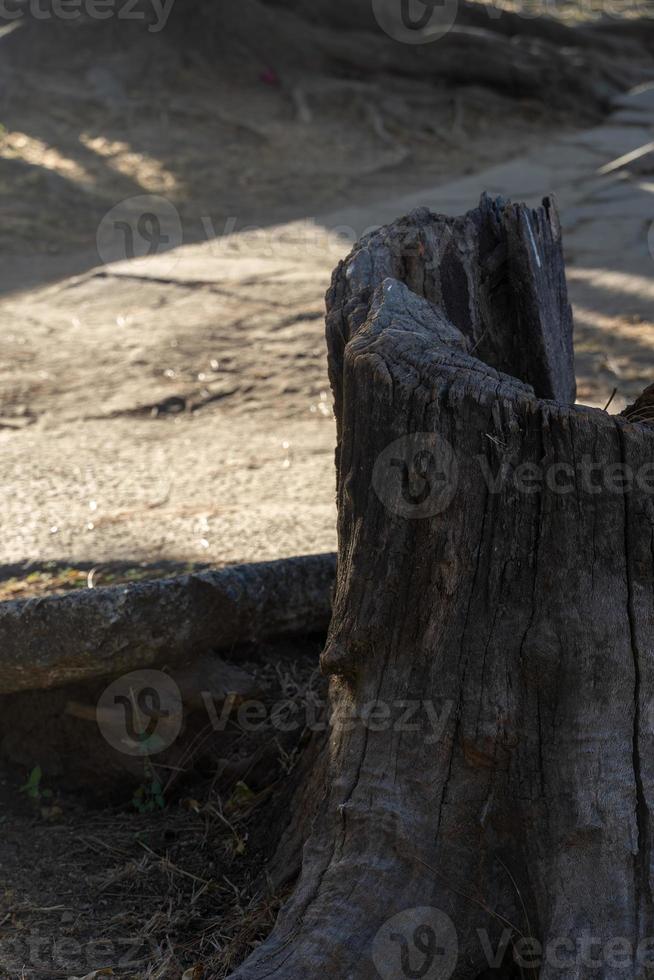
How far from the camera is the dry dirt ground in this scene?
2230mm

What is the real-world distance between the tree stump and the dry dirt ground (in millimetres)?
347

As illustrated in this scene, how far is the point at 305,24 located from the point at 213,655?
10.1m

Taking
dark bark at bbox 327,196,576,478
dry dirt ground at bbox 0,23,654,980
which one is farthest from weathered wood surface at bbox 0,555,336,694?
dark bark at bbox 327,196,576,478

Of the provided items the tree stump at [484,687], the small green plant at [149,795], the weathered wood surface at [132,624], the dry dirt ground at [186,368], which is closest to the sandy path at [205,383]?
the dry dirt ground at [186,368]

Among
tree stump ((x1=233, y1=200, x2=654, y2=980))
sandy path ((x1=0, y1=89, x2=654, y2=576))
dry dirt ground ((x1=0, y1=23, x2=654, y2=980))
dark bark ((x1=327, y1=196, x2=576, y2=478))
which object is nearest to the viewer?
tree stump ((x1=233, y1=200, x2=654, y2=980))

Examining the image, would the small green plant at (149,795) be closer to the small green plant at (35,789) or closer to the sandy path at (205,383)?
the small green plant at (35,789)

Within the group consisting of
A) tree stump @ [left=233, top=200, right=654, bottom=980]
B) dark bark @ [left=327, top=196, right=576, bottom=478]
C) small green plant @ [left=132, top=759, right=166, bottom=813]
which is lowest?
small green plant @ [left=132, top=759, right=166, bottom=813]

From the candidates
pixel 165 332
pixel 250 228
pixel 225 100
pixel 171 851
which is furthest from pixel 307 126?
pixel 171 851

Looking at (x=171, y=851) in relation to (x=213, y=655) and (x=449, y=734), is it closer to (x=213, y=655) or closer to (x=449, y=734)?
(x=213, y=655)

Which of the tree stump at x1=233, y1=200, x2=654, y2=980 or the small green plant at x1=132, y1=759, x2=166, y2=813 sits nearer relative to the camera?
the tree stump at x1=233, y1=200, x2=654, y2=980

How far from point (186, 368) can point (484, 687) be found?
356cm

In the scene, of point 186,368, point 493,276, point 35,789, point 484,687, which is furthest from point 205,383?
point 484,687

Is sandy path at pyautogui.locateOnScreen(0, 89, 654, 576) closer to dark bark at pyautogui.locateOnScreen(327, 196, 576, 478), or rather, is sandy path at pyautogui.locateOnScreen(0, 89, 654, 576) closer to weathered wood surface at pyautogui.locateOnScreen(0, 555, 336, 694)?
weathered wood surface at pyautogui.locateOnScreen(0, 555, 336, 694)

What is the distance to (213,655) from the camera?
257cm
